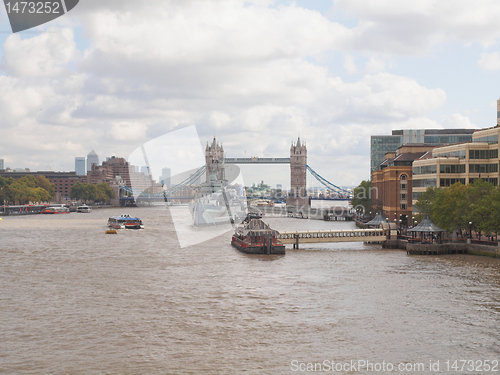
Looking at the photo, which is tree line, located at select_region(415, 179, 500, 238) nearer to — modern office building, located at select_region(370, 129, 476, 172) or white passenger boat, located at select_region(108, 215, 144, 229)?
white passenger boat, located at select_region(108, 215, 144, 229)

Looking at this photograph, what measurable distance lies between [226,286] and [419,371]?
16.0m

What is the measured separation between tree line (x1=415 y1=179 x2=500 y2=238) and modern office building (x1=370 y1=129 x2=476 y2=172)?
62.2 meters

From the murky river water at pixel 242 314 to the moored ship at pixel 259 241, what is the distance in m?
3.06

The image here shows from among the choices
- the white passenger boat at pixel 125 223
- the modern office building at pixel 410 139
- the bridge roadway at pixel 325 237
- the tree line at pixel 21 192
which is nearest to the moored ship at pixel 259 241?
the bridge roadway at pixel 325 237

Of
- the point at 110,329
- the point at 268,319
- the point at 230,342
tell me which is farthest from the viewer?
the point at 268,319

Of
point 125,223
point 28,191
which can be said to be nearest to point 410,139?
point 125,223

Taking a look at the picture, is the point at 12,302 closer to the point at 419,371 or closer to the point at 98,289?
the point at 98,289

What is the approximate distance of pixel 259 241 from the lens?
51250 millimetres

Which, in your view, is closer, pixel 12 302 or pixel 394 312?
pixel 394 312

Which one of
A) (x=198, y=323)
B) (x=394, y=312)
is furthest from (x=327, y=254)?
(x=198, y=323)

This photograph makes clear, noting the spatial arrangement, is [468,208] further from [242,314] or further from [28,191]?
[28,191]

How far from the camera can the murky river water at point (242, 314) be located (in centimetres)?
2103

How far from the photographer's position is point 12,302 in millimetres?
29547

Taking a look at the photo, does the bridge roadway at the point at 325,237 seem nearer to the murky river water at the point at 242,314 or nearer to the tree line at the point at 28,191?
the murky river water at the point at 242,314
